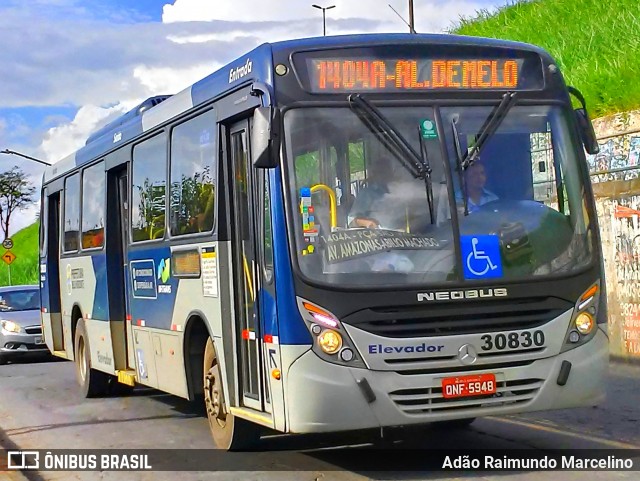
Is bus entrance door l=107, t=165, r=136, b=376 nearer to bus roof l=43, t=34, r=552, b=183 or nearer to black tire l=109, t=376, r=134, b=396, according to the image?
Answer: bus roof l=43, t=34, r=552, b=183

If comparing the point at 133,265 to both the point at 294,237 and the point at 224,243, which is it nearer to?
the point at 224,243

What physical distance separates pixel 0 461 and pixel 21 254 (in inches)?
3183

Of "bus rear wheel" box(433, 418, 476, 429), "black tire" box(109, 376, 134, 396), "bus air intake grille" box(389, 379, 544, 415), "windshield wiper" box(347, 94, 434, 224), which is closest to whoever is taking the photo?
"bus air intake grille" box(389, 379, 544, 415)

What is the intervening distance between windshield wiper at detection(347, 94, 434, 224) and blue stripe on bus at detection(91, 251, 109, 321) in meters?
5.82

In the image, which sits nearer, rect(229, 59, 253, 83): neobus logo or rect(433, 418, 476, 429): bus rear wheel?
rect(229, 59, 253, 83): neobus logo

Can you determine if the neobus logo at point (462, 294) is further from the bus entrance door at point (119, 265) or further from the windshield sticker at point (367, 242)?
the bus entrance door at point (119, 265)

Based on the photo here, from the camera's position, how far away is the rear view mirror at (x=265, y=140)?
7617 millimetres

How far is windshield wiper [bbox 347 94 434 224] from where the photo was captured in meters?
7.90

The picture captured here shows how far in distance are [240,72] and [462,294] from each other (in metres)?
2.44

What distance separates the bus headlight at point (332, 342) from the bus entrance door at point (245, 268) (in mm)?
748

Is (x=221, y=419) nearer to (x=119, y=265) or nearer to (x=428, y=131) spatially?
(x=428, y=131)

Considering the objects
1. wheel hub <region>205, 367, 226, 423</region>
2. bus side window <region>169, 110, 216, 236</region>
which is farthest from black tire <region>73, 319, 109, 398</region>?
wheel hub <region>205, 367, 226, 423</region>

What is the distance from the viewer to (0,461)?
968 centimetres

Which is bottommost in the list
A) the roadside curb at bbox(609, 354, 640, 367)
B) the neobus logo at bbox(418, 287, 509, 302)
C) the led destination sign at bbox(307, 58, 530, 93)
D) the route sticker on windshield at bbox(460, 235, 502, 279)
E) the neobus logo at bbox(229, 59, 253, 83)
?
the roadside curb at bbox(609, 354, 640, 367)
